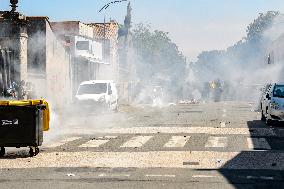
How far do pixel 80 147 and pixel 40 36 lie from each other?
80.8ft

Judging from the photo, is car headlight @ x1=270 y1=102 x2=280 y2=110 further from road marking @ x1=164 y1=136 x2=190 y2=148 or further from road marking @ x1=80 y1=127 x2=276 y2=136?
road marking @ x1=164 y1=136 x2=190 y2=148

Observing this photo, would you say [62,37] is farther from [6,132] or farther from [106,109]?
[6,132]

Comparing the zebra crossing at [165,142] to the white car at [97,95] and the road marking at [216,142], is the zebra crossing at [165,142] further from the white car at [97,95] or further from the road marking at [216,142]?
the white car at [97,95]

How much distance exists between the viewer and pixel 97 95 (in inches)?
1155

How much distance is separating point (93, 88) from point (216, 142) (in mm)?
15748

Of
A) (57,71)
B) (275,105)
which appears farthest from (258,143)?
(57,71)

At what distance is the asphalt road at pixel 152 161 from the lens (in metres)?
9.23

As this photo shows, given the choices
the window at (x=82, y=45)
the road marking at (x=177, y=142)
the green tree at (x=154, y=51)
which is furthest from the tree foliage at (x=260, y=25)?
the road marking at (x=177, y=142)

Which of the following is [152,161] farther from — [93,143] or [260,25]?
[260,25]

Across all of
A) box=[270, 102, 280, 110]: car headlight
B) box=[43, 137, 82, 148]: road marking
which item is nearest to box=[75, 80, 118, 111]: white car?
box=[270, 102, 280, 110]: car headlight

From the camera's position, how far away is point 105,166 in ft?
35.9

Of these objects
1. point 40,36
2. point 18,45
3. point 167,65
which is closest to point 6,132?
point 18,45

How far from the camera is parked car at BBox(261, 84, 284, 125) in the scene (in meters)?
21.0

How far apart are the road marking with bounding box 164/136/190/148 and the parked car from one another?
5.58m
